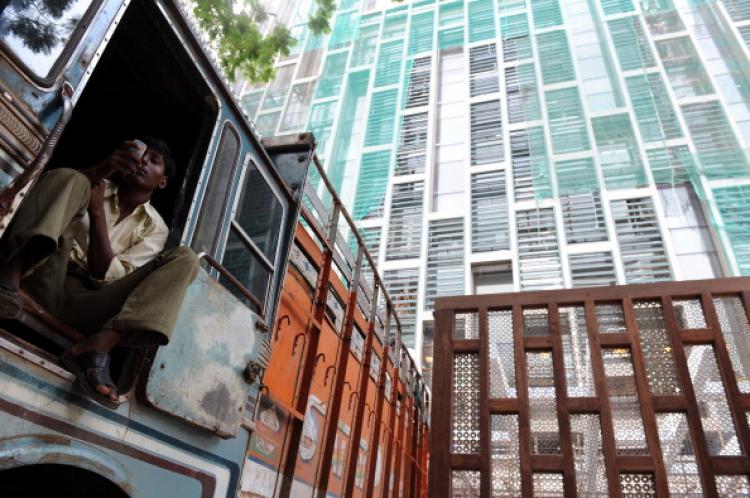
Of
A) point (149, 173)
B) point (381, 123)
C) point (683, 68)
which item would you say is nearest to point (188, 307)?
point (149, 173)

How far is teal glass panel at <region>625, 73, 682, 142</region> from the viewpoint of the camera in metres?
8.26

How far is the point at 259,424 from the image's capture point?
2666mm

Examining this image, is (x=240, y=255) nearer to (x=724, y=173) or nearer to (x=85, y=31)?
(x=85, y=31)

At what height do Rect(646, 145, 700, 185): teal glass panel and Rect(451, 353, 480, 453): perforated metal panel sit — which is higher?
Rect(646, 145, 700, 185): teal glass panel

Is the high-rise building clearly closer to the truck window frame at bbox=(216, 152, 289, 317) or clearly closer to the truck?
the truck

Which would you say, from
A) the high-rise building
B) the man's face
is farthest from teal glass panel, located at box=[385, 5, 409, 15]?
the man's face

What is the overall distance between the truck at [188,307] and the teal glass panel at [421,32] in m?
14.7

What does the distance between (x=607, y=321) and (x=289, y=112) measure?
322 inches

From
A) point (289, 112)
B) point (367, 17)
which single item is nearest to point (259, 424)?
point (289, 112)

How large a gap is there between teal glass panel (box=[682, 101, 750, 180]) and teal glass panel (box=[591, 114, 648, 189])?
32.0 inches

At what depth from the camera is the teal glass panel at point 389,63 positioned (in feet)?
46.6

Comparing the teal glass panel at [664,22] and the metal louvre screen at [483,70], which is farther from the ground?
the metal louvre screen at [483,70]

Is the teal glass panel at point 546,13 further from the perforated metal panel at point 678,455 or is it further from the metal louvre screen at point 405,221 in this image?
the perforated metal panel at point 678,455

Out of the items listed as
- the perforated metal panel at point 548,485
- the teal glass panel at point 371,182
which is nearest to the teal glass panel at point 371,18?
the teal glass panel at point 371,182
